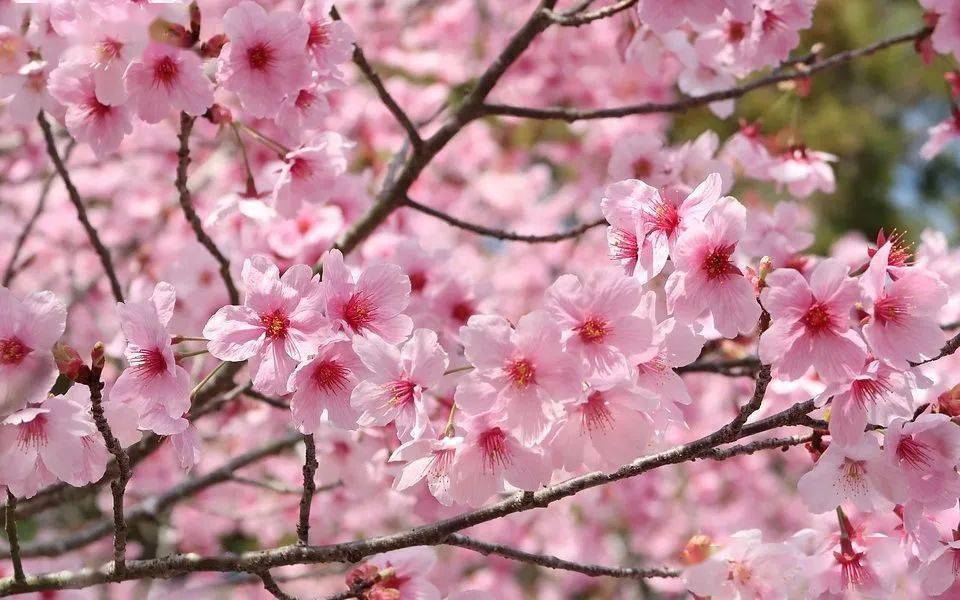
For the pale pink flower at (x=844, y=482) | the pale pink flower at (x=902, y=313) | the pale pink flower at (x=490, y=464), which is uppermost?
the pale pink flower at (x=902, y=313)

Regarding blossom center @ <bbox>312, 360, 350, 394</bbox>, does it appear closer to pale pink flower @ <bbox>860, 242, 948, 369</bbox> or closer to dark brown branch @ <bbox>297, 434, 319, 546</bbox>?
dark brown branch @ <bbox>297, 434, 319, 546</bbox>

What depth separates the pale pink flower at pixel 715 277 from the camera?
1.22 m

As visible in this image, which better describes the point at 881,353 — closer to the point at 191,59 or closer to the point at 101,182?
the point at 191,59

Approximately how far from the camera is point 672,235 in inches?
50.8

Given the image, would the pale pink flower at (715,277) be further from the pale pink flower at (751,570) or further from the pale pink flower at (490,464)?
the pale pink flower at (751,570)

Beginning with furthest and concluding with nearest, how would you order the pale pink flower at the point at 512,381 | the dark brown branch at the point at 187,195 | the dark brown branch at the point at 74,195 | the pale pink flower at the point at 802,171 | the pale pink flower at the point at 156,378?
the pale pink flower at the point at 802,171 → the dark brown branch at the point at 74,195 → the dark brown branch at the point at 187,195 → the pale pink flower at the point at 156,378 → the pale pink flower at the point at 512,381

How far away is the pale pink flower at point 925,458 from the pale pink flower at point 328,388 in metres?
0.83

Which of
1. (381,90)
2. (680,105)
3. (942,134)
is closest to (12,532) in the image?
(381,90)

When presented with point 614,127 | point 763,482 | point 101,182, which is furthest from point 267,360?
point 763,482

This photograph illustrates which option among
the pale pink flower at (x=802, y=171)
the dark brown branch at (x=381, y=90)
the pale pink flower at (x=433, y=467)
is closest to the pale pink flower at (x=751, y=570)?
the pale pink flower at (x=433, y=467)

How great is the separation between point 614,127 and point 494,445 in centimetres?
399

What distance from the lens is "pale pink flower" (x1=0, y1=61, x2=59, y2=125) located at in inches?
65.8

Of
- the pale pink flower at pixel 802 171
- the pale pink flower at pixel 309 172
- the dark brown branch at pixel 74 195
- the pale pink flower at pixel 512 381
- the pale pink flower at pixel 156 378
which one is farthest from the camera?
the pale pink flower at pixel 802 171

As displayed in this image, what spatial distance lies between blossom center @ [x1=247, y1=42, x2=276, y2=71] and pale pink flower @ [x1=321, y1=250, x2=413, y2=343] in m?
0.52
